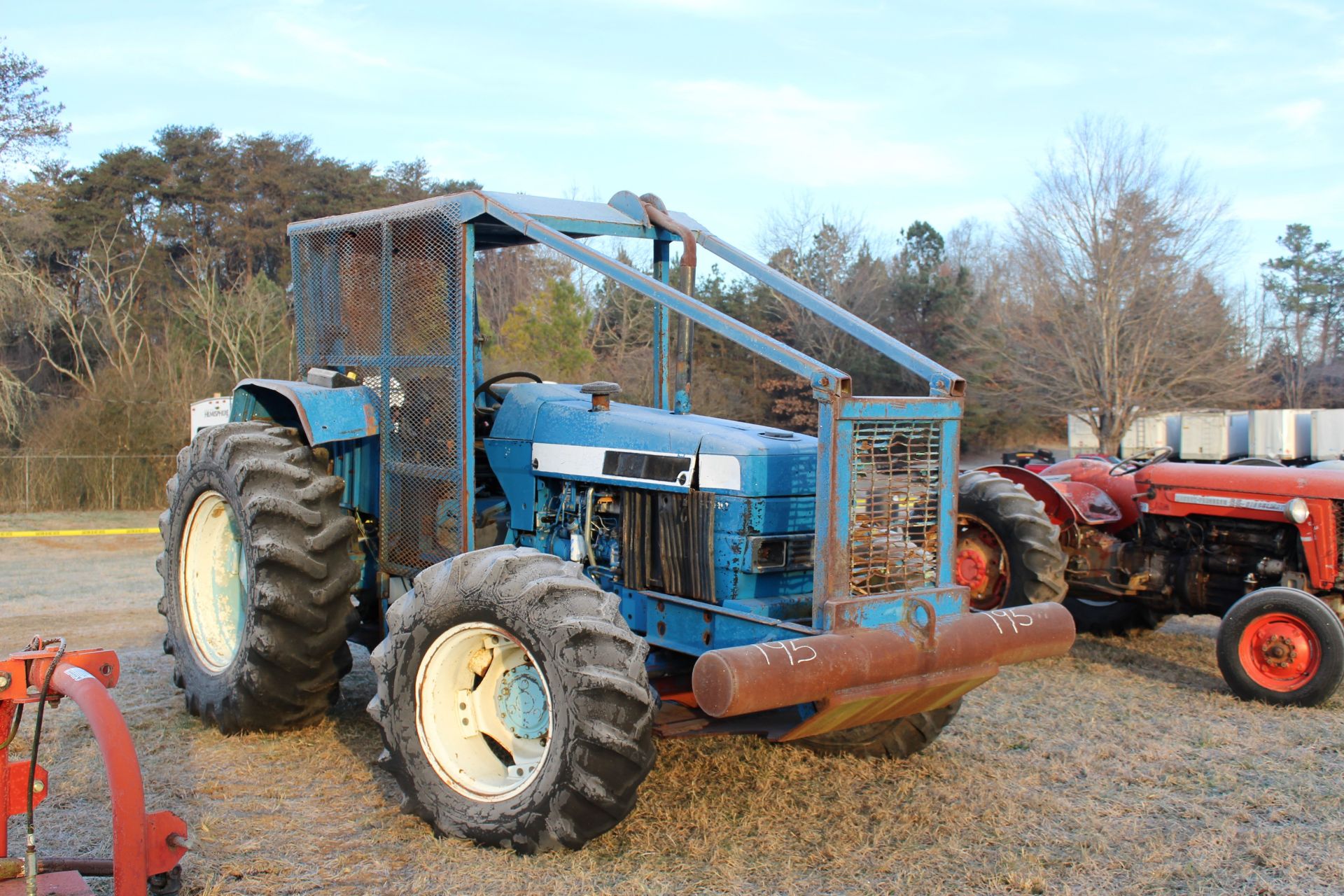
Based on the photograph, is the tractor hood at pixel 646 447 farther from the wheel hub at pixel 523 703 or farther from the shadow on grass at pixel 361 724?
the shadow on grass at pixel 361 724

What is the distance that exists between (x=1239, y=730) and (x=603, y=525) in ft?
11.4

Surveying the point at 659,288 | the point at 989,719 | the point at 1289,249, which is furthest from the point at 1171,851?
the point at 1289,249

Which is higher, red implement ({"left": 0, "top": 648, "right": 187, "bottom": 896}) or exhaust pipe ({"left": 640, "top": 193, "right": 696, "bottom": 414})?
exhaust pipe ({"left": 640, "top": 193, "right": 696, "bottom": 414})

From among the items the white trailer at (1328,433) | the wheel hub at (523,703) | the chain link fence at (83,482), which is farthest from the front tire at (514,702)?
the white trailer at (1328,433)

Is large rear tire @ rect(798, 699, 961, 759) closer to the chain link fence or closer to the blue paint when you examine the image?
the blue paint

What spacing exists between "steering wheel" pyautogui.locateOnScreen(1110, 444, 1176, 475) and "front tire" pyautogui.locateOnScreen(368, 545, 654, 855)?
16.9 feet

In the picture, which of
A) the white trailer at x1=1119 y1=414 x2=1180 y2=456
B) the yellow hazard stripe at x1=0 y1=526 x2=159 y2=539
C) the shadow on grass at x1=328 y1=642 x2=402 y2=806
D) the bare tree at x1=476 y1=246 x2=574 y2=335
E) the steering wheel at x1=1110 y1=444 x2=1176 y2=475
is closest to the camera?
the shadow on grass at x1=328 y1=642 x2=402 y2=806

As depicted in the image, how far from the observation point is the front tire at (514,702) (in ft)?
11.8

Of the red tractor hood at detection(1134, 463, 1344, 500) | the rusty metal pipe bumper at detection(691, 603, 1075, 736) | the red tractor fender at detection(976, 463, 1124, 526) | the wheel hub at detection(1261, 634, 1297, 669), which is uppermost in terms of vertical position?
the red tractor hood at detection(1134, 463, 1344, 500)

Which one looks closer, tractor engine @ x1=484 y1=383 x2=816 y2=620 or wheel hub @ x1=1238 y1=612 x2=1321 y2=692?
tractor engine @ x1=484 y1=383 x2=816 y2=620

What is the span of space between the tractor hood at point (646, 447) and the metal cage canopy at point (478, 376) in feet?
1.01

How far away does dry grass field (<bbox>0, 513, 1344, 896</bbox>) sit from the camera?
365 centimetres

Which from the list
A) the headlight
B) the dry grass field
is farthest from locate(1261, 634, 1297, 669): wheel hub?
the headlight

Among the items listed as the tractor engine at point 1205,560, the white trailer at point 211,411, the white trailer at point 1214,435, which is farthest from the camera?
the white trailer at point 1214,435
